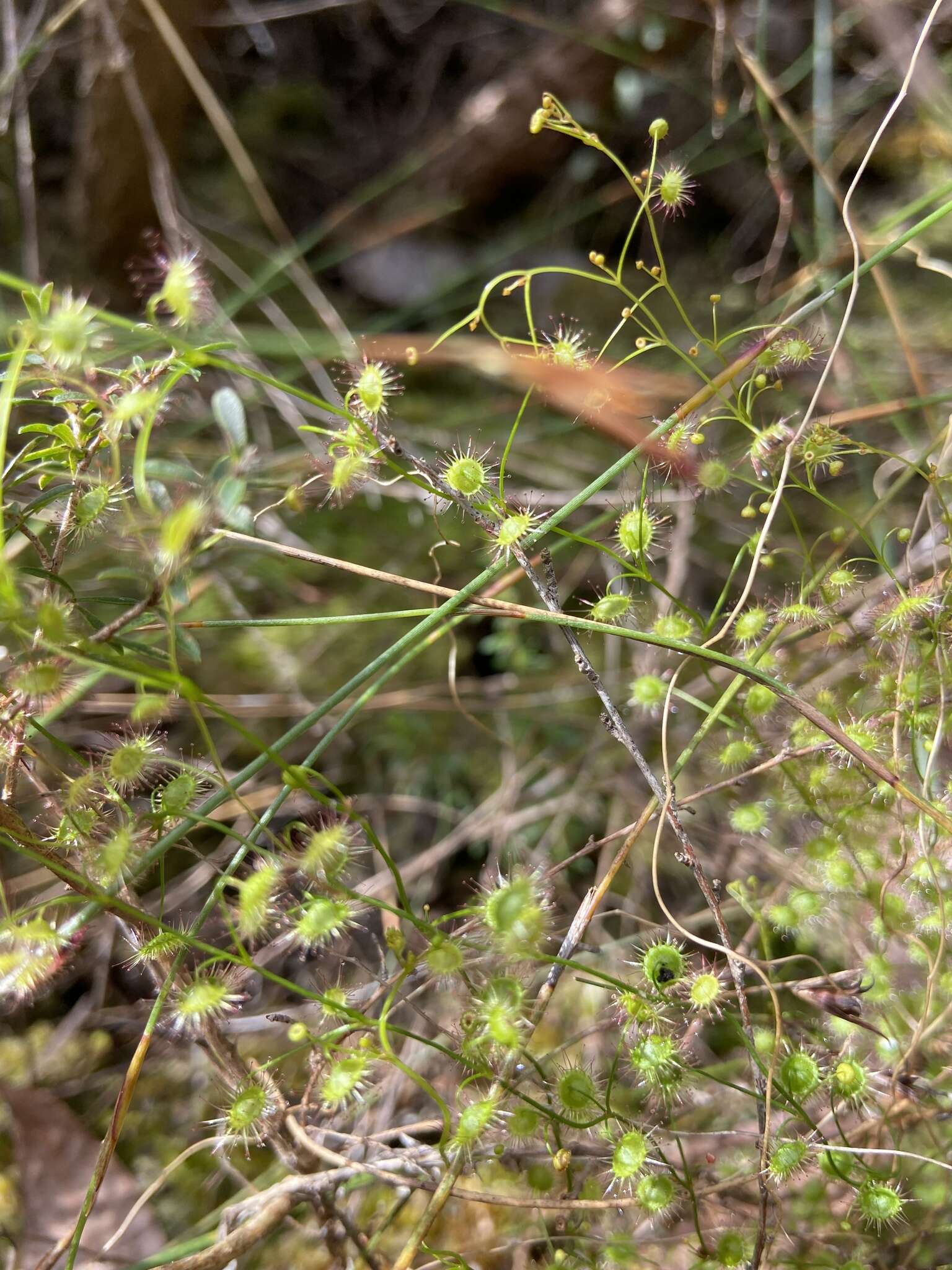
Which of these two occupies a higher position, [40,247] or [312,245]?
[40,247]

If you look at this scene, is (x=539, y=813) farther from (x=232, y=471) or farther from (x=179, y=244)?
(x=179, y=244)

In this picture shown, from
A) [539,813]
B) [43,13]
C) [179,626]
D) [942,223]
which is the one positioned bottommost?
[539,813]

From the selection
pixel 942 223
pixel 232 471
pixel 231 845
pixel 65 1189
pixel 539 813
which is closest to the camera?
pixel 232 471

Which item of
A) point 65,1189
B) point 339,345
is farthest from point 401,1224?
point 339,345

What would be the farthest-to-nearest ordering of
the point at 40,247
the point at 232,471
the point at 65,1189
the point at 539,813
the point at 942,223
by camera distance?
1. the point at 40,247
2. the point at 942,223
3. the point at 539,813
4. the point at 65,1189
5. the point at 232,471

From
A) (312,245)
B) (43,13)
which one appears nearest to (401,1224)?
(312,245)

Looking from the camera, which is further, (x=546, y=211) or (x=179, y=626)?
(x=546, y=211)
